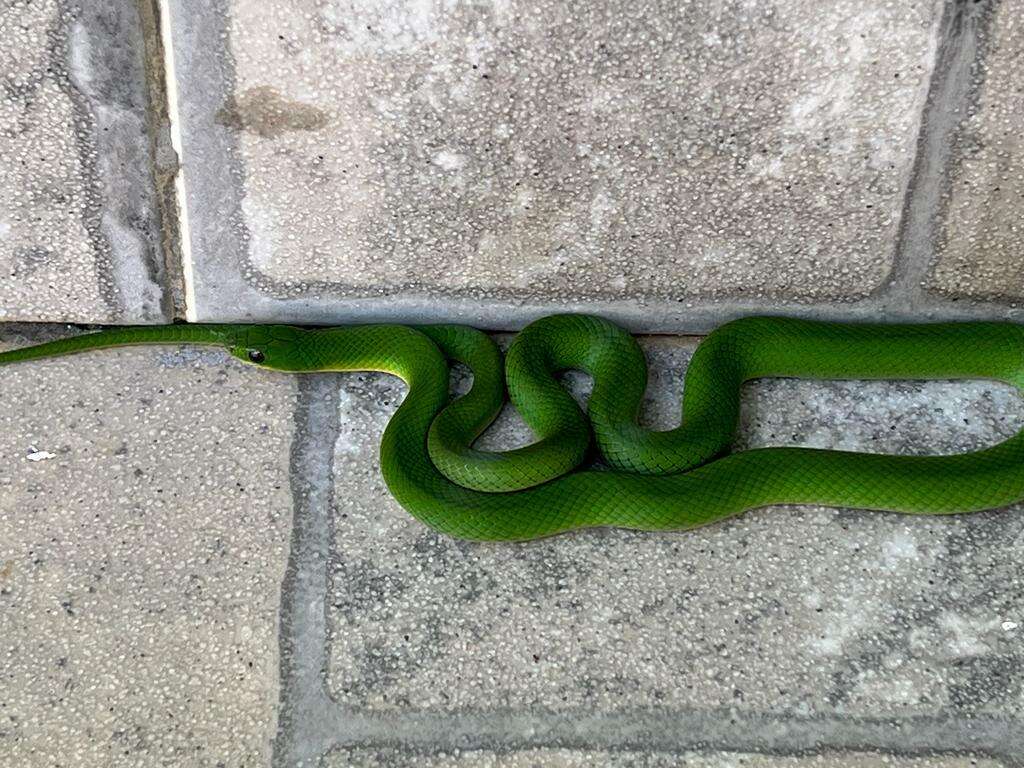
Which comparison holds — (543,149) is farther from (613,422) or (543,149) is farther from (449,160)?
(613,422)

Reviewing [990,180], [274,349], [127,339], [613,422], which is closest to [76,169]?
[127,339]

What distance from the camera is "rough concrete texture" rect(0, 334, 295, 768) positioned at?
1379mm

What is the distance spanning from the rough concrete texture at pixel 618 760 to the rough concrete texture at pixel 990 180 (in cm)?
104

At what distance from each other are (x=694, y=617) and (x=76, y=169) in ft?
5.29

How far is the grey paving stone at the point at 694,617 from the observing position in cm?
140

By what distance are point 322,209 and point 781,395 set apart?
3.74ft

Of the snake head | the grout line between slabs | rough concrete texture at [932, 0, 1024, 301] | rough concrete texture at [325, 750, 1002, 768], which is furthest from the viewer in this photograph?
the snake head

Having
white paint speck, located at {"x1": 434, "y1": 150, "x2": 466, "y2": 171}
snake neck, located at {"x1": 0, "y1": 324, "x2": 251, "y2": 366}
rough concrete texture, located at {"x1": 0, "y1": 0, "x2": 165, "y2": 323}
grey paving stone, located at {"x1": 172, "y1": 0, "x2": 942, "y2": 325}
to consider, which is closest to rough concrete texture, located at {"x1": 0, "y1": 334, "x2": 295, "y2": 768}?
snake neck, located at {"x1": 0, "y1": 324, "x2": 251, "y2": 366}

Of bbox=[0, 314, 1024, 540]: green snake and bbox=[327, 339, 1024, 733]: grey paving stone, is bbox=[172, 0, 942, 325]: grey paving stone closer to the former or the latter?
bbox=[0, 314, 1024, 540]: green snake

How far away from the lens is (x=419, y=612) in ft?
4.94

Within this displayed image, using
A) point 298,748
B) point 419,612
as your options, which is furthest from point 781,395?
point 298,748

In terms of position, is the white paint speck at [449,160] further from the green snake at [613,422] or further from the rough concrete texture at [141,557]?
the rough concrete texture at [141,557]

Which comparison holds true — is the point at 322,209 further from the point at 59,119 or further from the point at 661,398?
the point at 661,398

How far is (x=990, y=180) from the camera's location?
163 cm
